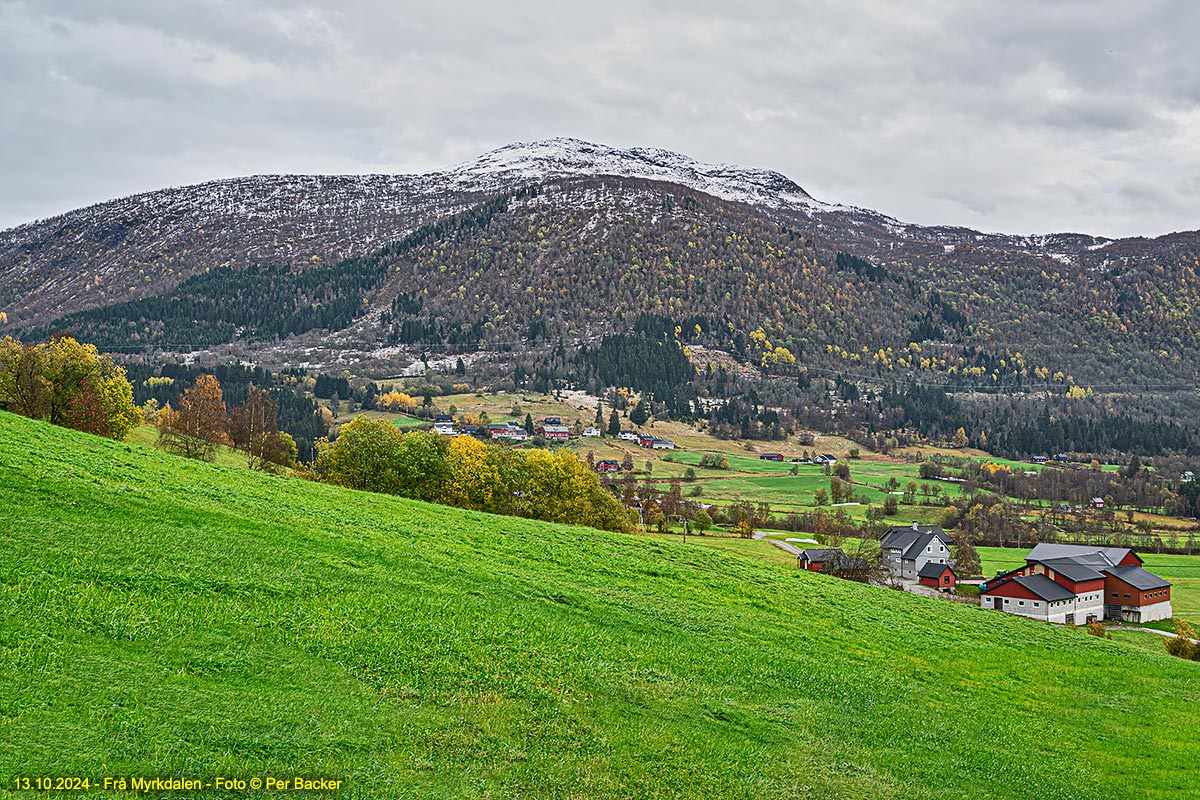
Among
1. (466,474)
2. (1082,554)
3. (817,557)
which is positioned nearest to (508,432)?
(817,557)

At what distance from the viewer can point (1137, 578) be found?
7356 cm

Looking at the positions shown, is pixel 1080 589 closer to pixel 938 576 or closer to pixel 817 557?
pixel 938 576

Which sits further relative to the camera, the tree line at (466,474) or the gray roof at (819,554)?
the gray roof at (819,554)

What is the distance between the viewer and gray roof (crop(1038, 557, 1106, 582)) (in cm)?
7219

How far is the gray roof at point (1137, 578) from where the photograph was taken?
7250cm

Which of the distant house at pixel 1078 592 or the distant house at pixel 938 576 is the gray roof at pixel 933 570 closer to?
the distant house at pixel 938 576

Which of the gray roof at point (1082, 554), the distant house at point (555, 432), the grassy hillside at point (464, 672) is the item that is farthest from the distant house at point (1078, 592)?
the distant house at point (555, 432)

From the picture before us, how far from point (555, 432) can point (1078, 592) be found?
110341 mm

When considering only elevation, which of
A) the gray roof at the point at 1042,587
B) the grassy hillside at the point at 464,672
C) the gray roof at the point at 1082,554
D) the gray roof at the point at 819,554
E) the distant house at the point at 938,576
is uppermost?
the grassy hillside at the point at 464,672

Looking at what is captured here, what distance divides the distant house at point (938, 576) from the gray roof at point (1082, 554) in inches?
279

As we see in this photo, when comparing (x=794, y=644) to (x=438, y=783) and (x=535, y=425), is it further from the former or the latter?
(x=535, y=425)

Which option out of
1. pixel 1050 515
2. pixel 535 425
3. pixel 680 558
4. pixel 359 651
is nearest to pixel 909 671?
pixel 680 558

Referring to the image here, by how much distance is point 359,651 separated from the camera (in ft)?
54.6

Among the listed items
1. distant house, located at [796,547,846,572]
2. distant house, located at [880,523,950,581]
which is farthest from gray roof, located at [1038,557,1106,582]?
distant house, located at [796,547,846,572]
